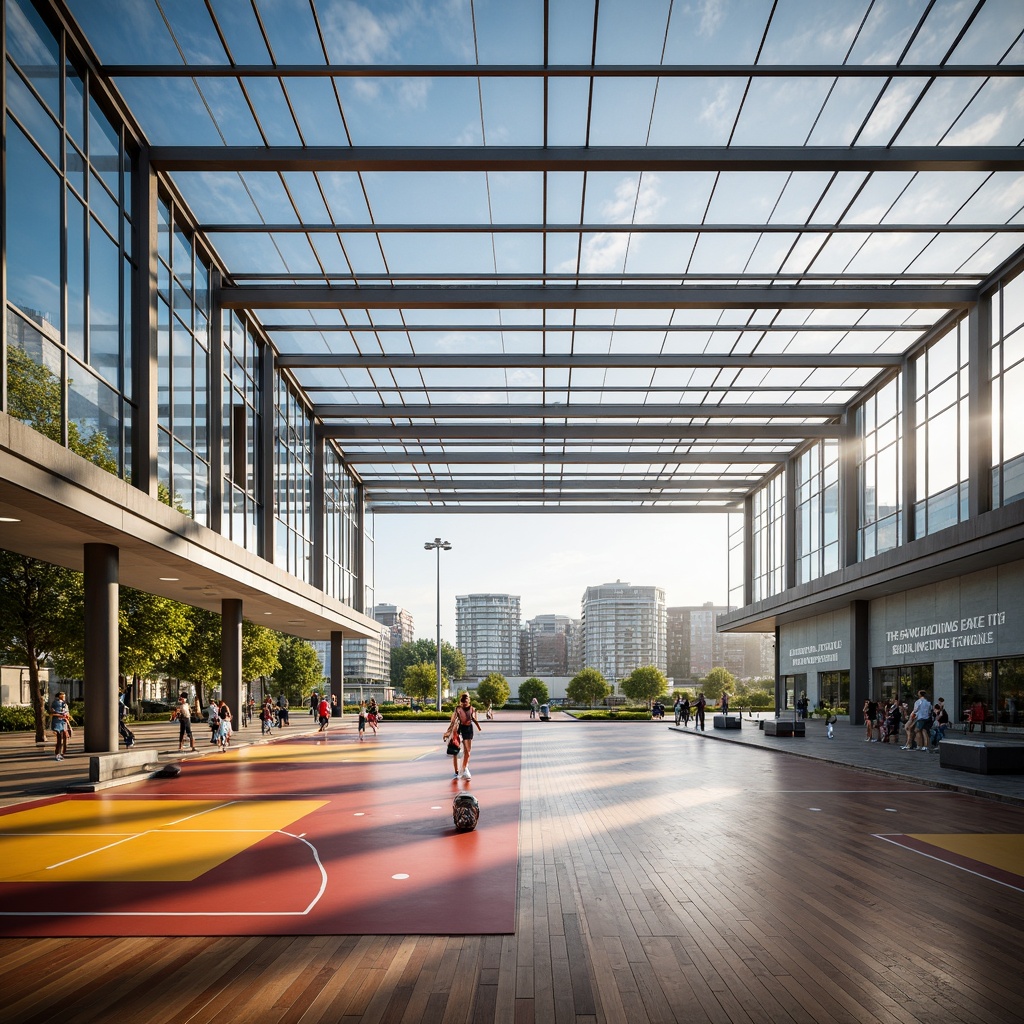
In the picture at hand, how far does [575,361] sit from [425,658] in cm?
14001

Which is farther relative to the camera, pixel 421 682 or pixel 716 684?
pixel 716 684

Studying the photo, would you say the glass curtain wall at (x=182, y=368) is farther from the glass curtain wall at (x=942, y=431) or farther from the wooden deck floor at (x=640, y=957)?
the glass curtain wall at (x=942, y=431)

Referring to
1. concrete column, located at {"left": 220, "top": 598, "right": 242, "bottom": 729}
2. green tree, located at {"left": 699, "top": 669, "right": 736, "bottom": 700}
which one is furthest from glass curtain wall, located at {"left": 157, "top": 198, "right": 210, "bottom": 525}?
green tree, located at {"left": 699, "top": 669, "right": 736, "bottom": 700}

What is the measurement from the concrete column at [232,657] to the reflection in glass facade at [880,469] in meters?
25.6

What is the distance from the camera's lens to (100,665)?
19.4 metres

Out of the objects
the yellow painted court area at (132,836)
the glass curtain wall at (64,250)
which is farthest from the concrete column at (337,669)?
the yellow painted court area at (132,836)

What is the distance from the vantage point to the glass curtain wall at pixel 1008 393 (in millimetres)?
A: 25266

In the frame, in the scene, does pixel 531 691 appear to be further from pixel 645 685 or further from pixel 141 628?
pixel 141 628

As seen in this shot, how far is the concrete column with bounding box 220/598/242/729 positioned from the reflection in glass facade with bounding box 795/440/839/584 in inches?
1041

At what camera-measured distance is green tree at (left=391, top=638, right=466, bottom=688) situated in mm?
153625

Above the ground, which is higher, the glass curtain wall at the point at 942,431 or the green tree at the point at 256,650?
the glass curtain wall at the point at 942,431

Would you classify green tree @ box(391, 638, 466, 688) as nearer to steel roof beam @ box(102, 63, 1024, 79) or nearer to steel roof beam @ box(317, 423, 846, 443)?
steel roof beam @ box(317, 423, 846, 443)

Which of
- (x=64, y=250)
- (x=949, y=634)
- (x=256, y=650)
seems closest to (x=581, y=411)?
(x=949, y=634)

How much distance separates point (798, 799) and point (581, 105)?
14454 millimetres
